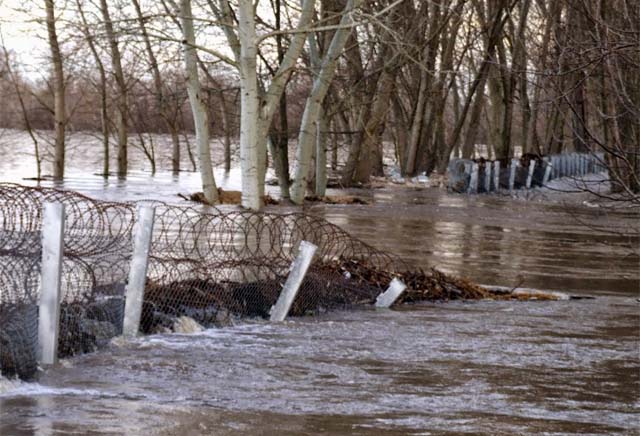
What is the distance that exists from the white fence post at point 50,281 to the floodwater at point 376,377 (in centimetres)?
25

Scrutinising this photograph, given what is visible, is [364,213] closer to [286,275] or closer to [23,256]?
[286,275]

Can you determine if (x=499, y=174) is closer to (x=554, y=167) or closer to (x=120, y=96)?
(x=554, y=167)

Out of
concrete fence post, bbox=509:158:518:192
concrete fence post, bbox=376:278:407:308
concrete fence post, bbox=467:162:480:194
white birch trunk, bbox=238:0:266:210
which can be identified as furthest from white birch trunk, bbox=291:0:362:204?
concrete fence post, bbox=509:158:518:192

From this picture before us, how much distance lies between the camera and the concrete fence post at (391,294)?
1409cm

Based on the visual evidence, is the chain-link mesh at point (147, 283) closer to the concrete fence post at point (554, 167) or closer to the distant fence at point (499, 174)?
the distant fence at point (499, 174)

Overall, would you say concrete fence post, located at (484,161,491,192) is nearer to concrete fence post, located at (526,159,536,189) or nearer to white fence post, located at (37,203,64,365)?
concrete fence post, located at (526,159,536,189)

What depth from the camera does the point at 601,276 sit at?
18.1 meters

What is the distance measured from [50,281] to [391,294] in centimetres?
562

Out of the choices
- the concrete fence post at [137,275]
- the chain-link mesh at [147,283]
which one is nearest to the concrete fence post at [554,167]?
the chain-link mesh at [147,283]

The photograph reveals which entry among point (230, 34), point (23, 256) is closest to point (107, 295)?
point (23, 256)

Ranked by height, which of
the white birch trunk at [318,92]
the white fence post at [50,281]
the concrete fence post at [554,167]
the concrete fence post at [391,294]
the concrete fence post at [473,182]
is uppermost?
the white birch trunk at [318,92]

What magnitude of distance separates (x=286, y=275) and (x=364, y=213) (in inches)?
617

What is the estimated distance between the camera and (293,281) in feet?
41.5

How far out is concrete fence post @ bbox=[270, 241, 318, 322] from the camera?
1256 centimetres
